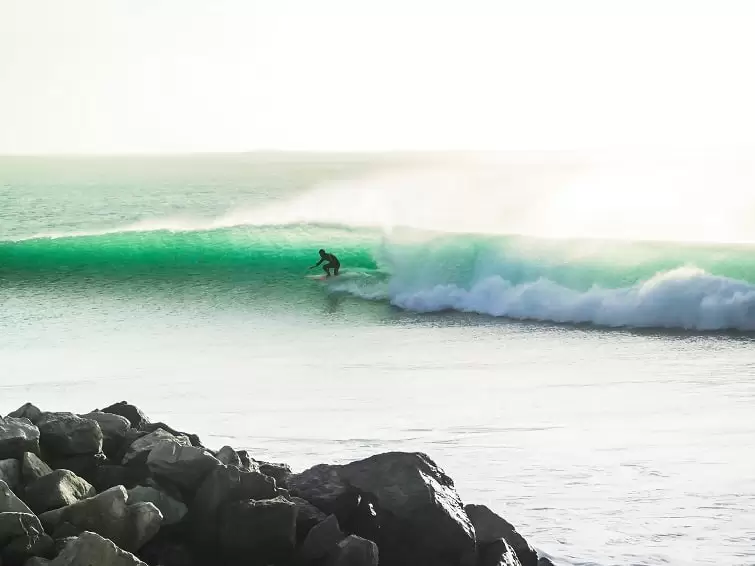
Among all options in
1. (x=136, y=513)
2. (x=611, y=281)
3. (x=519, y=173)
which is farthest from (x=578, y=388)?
(x=519, y=173)

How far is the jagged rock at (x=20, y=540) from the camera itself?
242 centimetres

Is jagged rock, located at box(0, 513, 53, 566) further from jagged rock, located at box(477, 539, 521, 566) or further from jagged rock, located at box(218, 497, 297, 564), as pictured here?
jagged rock, located at box(477, 539, 521, 566)

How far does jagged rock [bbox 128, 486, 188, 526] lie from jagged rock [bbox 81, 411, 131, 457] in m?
0.38

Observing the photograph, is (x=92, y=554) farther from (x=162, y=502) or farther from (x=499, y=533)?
(x=499, y=533)

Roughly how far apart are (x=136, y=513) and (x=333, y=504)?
1.85 ft

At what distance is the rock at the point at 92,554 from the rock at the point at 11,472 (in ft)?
1.45


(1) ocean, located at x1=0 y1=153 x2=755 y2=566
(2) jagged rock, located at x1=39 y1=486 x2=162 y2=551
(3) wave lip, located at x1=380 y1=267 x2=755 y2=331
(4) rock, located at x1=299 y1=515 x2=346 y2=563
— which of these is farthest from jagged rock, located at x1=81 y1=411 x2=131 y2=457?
(3) wave lip, located at x1=380 y1=267 x2=755 y2=331

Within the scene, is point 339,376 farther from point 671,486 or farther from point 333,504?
point 333,504

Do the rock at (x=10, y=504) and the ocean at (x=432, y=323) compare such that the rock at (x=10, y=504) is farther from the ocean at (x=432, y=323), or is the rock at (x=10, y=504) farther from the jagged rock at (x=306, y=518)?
the ocean at (x=432, y=323)

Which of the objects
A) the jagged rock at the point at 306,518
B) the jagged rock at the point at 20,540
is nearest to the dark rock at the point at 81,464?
the jagged rock at the point at 20,540

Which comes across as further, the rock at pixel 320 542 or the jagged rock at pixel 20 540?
the rock at pixel 320 542

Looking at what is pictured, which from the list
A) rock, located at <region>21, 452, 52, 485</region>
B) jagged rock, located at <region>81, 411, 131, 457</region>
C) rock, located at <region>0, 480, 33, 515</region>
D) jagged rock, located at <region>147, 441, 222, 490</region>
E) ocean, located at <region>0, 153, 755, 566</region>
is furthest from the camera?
ocean, located at <region>0, 153, 755, 566</region>

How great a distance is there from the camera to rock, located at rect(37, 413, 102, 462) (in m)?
2.98

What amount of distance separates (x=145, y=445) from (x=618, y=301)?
8511mm
